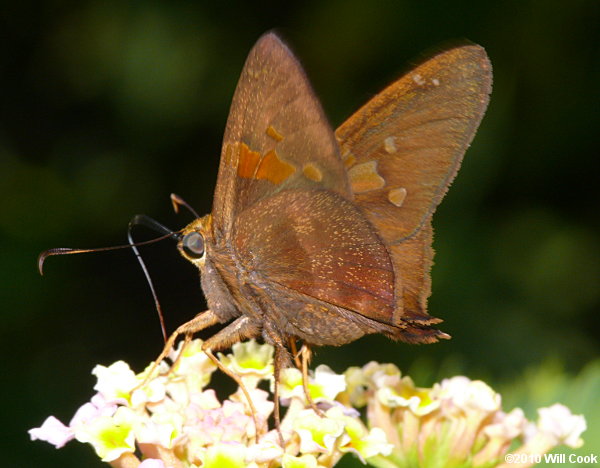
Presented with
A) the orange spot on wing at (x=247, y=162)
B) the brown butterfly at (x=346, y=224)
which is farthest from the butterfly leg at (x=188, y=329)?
the orange spot on wing at (x=247, y=162)

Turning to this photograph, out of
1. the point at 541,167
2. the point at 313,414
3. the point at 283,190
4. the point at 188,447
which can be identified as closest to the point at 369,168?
the point at 283,190

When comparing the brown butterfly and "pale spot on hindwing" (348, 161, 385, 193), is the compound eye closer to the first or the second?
the brown butterfly

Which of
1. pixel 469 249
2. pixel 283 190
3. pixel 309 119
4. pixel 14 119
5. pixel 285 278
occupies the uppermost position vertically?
pixel 14 119

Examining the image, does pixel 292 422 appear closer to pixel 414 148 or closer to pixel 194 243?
pixel 194 243

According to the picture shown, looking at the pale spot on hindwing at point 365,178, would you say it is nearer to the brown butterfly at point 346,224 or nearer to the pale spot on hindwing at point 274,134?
the brown butterfly at point 346,224

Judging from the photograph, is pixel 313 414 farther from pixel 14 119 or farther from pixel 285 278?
pixel 14 119

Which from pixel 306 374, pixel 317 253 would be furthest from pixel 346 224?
pixel 306 374
